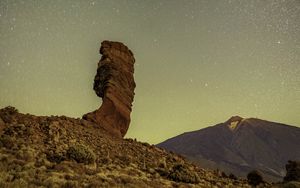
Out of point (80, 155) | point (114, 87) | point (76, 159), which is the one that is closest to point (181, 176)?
point (80, 155)

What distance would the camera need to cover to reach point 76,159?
89.3ft

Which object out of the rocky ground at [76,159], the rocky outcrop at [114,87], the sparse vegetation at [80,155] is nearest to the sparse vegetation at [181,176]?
the rocky ground at [76,159]

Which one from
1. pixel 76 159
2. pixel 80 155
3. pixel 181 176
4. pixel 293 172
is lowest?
pixel 181 176

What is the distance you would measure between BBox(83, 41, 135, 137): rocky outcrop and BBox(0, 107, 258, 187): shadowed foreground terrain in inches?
64.3

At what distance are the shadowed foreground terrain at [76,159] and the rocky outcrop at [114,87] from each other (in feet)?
5.36

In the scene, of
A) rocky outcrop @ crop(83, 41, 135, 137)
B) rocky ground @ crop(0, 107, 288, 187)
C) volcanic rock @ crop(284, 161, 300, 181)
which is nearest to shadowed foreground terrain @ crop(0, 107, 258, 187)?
rocky ground @ crop(0, 107, 288, 187)

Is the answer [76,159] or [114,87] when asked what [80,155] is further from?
[114,87]

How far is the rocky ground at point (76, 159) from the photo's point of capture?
20016 mm

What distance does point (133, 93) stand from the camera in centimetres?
4547

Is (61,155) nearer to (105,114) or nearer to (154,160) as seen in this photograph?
(154,160)

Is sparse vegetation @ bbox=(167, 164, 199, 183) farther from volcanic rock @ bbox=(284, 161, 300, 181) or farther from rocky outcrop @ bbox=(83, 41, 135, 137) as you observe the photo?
volcanic rock @ bbox=(284, 161, 300, 181)

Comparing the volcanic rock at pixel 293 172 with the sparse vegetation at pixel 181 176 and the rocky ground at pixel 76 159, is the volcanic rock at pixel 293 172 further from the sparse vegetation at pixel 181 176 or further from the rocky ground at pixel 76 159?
the sparse vegetation at pixel 181 176

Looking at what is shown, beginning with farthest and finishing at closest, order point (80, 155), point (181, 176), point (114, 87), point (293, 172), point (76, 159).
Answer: point (293, 172)
point (114, 87)
point (181, 176)
point (80, 155)
point (76, 159)

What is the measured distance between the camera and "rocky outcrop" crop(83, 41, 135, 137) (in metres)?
40.2
